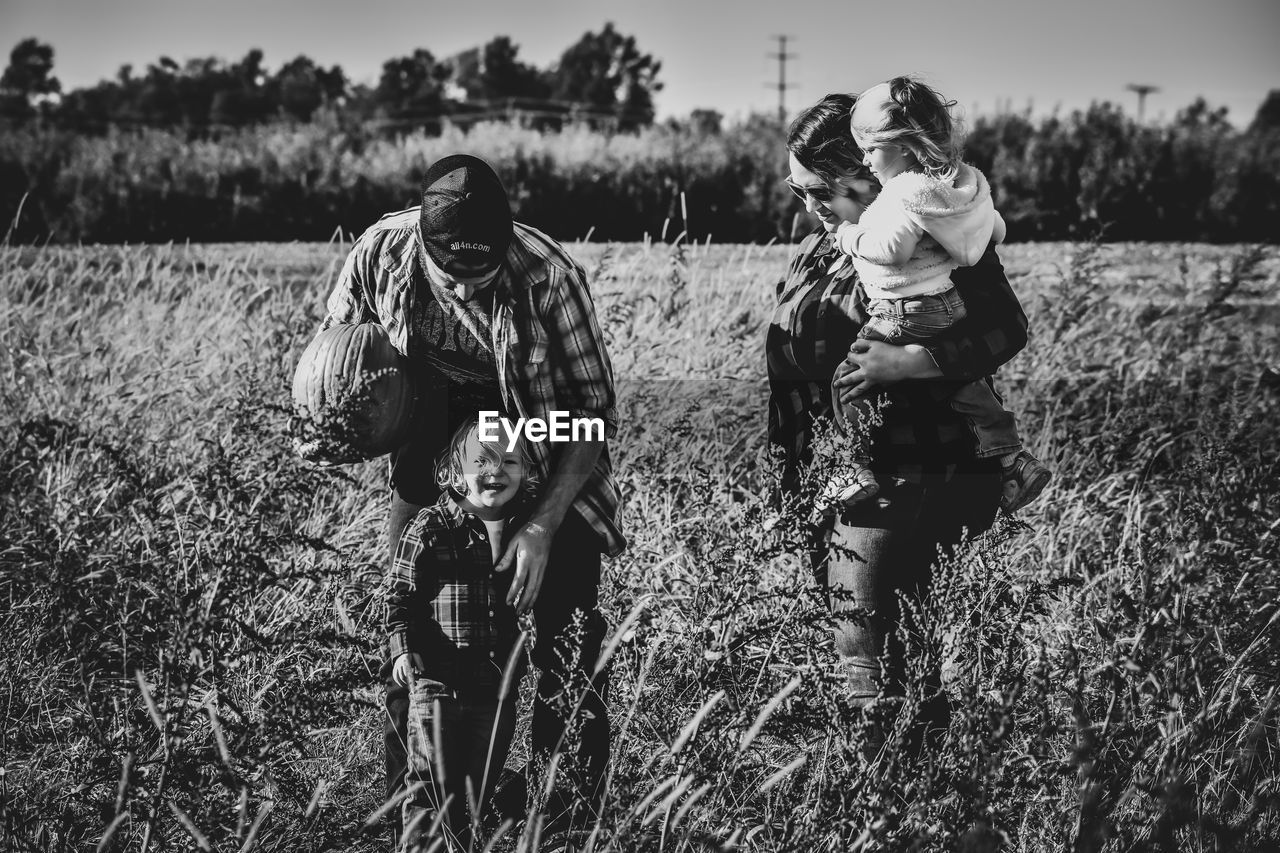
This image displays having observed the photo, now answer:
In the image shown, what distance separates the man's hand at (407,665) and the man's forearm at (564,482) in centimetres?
39

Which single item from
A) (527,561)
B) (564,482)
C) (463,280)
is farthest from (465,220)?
(527,561)

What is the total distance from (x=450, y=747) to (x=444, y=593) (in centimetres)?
32

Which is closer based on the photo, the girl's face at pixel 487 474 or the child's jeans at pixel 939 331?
the girl's face at pixel 487 474

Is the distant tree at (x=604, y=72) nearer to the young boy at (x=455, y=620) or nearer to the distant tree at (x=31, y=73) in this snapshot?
the distant tree at (x=31, y=73)

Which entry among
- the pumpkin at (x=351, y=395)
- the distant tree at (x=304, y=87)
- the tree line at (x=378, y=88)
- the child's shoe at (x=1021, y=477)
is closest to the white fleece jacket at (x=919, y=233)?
the child's shoe at (x=1021, y=477)

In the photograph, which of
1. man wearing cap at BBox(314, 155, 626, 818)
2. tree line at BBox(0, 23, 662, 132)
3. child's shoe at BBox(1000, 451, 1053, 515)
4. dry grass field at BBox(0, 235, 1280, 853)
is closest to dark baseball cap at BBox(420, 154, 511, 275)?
man wearing cap at BBox(314, 155, 626, 818)

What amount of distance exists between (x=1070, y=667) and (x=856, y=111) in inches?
51.6

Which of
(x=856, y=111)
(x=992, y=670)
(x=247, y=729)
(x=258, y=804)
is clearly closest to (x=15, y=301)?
(x=258, y=804)

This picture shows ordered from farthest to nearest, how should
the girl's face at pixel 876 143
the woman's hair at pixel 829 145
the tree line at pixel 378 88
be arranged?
the tree line at pixel 378 88, the woman's hair at pixel 829 145, the girl's face at pixel 876 143

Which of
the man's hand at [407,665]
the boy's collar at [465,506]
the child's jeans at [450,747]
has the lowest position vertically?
the child's jeans at [450,747]

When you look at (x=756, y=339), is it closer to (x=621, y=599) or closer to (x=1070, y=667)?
(x=621, y=599)

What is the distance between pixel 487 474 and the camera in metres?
2.07

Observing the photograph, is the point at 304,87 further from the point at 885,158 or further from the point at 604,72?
the point at 885,158

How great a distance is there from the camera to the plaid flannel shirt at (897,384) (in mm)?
2205
